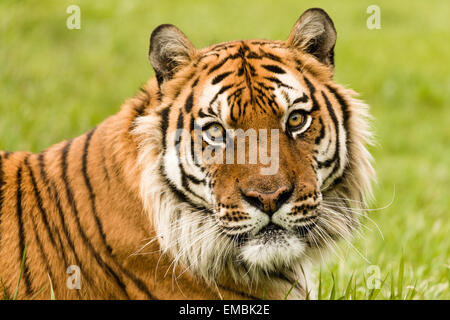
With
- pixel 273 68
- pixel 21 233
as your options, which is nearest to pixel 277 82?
pixel 273 68

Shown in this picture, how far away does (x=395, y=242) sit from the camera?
4.66 metres

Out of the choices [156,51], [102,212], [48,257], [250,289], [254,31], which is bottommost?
[250,289]

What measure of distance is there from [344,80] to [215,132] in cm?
690

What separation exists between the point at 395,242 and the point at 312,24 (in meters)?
2.55

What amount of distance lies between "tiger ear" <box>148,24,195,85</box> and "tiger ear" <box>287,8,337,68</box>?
516 millimetres

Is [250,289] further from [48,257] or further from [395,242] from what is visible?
[395,242]

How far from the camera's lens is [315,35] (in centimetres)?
275

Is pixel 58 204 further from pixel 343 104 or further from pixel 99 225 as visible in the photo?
pixel 343 104

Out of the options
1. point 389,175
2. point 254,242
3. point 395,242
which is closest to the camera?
point 254,242

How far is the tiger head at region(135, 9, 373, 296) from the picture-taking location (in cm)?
237

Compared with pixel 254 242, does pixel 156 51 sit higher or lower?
higher

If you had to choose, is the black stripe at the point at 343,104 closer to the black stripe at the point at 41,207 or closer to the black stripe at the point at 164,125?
the black stripe at the point at 164,125

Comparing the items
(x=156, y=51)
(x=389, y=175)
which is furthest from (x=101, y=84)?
(x=156, y=51)

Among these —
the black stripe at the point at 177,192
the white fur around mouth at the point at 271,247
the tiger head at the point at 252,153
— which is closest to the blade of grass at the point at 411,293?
the tiger head at the point at 252,153
